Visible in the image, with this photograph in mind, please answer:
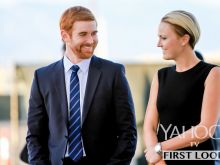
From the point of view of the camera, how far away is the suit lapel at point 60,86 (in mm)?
4371

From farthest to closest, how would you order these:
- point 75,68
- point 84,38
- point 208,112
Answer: point 75,68 < point 84,38 < point 208,112

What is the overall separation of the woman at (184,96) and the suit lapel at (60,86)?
512mm

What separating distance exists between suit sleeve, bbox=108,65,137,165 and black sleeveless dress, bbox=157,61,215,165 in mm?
289

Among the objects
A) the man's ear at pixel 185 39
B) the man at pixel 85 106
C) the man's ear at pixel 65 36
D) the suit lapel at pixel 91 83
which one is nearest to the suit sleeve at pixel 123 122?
the man at pixel 85 106

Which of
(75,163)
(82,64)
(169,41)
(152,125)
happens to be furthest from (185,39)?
(75,163)

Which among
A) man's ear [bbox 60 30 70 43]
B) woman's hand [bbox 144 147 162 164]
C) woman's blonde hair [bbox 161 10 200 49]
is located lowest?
woman's hand [bbox 144 147 162 164]

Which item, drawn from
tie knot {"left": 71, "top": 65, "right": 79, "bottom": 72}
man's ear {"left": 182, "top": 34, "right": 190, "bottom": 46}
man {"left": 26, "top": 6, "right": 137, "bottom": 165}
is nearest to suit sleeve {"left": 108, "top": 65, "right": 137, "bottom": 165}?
man {"left": 26, "top": 6, "right": 137, "bottom": 165}

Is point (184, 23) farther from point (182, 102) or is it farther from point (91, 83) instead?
point (91, 83)

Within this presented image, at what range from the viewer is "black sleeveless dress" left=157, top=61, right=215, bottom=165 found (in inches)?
159

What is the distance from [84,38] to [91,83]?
263 mm

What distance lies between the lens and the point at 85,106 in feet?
14.3

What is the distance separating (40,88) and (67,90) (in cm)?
18

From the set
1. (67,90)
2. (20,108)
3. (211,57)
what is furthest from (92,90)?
(211,57)

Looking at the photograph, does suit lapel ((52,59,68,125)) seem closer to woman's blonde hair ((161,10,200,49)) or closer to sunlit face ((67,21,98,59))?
sunlit face ((67,21,98,59))
